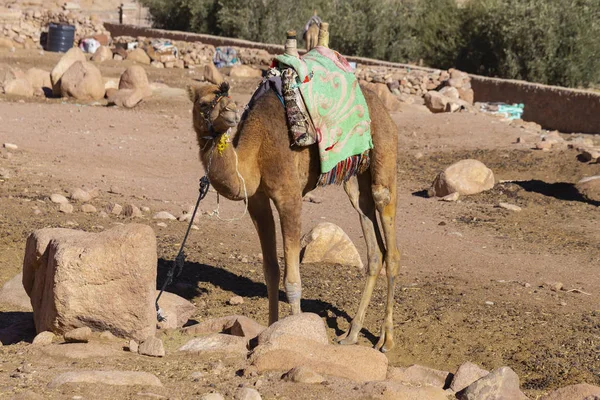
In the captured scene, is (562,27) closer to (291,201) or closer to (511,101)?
(511,101)

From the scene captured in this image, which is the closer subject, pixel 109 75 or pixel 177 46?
pixel 109 75

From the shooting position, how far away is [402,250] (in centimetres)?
1074

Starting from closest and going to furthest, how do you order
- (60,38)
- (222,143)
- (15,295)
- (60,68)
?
1. (222,143)
2. (15,295)
3. (60,68)
4. (60,38)

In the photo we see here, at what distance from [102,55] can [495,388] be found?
26.1m

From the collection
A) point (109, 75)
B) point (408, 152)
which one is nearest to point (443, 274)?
point (408, 152)

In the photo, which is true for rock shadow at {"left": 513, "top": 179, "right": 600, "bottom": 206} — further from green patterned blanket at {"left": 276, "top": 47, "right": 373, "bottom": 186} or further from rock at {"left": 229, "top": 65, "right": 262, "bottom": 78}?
rock at {"left": 229, "top": 65, "right": 262, "bottom": 78}

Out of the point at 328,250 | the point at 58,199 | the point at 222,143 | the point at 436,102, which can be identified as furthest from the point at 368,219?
the point at 436,102

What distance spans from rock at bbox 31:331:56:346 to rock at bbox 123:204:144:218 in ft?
15.4

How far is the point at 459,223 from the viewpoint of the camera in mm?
12656

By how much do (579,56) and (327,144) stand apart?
2240cm

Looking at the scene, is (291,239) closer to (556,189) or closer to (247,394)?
(247,394)

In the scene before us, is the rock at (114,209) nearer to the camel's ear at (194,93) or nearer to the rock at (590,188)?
the camel's ear at (194,93)

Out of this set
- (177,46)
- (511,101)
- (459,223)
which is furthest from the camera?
(177,46)

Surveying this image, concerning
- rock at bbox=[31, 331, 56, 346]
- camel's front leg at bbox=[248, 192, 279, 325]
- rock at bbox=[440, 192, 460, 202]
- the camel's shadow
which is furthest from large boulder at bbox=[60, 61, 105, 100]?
rock at bbox=[31, 331, 56, 346]
